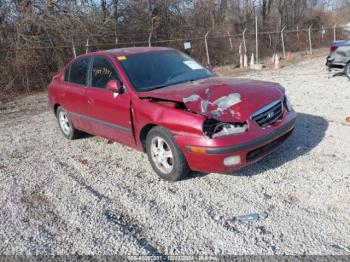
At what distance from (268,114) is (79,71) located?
11.2ft

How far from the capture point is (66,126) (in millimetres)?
7125

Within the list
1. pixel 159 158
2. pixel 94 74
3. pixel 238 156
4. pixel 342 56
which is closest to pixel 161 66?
pixel 94 74

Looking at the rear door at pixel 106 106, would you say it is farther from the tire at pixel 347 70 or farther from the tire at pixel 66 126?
the tire at pixel 347 70

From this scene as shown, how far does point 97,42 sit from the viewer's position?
55.7 feet

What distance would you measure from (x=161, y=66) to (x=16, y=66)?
10.3 meters

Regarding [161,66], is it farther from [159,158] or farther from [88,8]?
[88,8]

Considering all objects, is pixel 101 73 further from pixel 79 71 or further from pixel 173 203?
pixel 173 203

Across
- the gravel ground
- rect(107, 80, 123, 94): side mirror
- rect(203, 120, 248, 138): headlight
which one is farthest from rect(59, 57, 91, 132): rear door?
rect(203, 120, 248, 138): headlight

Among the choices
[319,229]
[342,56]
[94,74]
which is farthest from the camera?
[342,56]

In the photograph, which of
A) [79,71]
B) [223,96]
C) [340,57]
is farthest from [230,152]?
[340,57]

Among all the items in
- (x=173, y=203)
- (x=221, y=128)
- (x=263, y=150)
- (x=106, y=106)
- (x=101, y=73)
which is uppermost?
(x=101, y=73)

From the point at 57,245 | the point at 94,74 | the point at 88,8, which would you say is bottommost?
the point at 57,245

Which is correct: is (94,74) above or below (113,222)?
above

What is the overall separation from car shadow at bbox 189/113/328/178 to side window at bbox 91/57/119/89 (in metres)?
1.89
